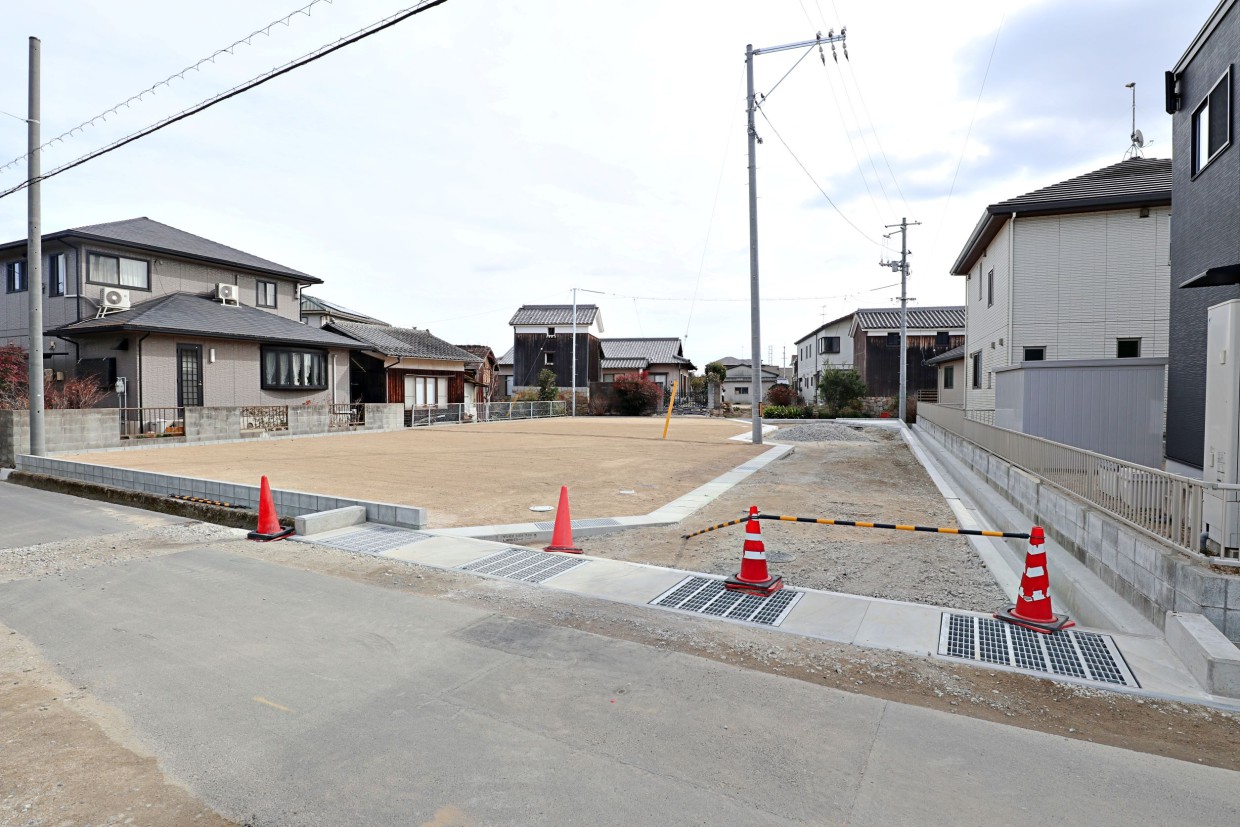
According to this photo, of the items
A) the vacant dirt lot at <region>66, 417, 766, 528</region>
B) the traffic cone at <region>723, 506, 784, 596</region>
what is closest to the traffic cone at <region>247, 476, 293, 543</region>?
the vacant dirt lot at <region>66, 417, 766, 528</region>

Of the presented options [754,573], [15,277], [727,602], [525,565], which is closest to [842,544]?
[754,573]

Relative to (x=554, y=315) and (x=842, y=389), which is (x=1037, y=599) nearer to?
(x=842, y=389)

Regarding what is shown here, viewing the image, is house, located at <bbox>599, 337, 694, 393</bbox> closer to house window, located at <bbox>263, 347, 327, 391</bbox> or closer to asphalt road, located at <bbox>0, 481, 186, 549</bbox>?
house window, located at <bbox>263, 347, 327, 391</bbox>

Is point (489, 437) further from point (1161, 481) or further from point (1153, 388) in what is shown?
point (1161, 481)

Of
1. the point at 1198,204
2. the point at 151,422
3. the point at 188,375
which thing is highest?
the point at 1198,204

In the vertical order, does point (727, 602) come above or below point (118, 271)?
below

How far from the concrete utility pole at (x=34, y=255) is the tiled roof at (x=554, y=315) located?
38.5m

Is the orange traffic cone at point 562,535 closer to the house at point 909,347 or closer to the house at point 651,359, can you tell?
the house at point 909,347

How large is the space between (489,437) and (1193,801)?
23356mm

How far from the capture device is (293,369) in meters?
26.3

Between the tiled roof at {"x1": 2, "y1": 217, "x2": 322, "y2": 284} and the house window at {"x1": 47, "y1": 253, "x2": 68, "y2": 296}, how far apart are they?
2.43 ft

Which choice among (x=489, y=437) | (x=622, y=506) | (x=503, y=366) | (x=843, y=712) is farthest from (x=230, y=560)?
(x=503, y=366)

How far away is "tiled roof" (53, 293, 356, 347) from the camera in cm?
2080

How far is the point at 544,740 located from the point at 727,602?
8.90 ft
